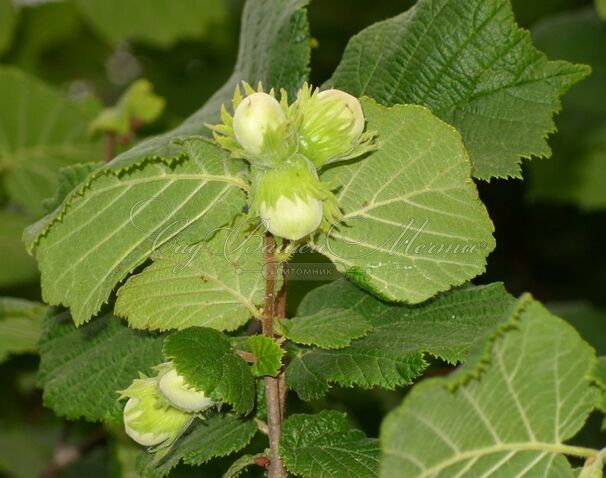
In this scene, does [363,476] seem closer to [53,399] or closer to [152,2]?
[53,399]

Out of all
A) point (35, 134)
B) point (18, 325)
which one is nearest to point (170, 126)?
point (35, 134)

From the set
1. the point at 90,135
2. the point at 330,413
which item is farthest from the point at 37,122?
the point at 330,413

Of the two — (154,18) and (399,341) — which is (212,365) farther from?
(154,18)

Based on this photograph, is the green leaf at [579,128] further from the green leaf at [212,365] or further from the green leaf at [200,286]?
the green leaf at [212,365]

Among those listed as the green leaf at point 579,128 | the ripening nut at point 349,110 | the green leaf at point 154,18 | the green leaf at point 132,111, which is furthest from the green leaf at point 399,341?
the green leaf at point 154,18

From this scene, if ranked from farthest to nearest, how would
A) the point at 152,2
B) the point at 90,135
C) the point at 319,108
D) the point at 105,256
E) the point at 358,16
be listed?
the point at 358,16, the point at 152,2, the point at 90,135, the point at 105,256, the point at 319,108

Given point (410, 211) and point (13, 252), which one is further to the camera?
point (13, 252)
